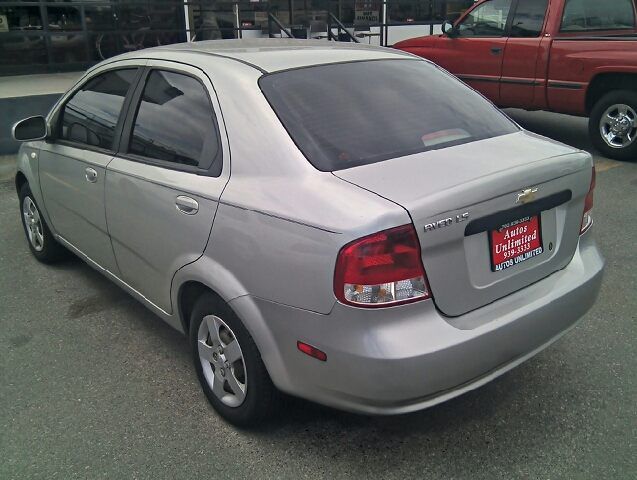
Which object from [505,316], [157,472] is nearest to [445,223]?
[505,316]

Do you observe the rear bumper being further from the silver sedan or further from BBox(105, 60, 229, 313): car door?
BBox(105, 60, 229, 313): car door

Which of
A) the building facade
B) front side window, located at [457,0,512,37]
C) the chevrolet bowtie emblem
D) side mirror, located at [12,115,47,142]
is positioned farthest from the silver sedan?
the building facade

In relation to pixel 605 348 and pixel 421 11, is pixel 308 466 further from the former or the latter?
pixel 421 11

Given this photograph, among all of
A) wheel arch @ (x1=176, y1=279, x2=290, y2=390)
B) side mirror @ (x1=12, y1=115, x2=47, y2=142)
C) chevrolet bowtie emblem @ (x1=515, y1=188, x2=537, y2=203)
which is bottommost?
wheel arch @ (x1=176, y1=279, x2=290, y2=390)

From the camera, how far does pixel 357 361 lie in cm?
226

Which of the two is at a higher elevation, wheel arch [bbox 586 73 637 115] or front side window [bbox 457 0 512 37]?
front side window [bbox 457 0 512 37]

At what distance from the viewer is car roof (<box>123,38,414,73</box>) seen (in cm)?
305

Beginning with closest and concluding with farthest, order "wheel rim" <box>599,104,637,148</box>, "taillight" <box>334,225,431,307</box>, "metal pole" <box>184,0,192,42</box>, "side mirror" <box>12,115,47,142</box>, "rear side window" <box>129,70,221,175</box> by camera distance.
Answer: "taillight" <box>334,225,431,307</box> < "rear side window" <box>129,70,221,175</box> < "side mirror" <box>12,115,47,142</box> < "wheel rim" <box>599,104,637,148</box> < "metal pole" <box>184,0,192,42</box>

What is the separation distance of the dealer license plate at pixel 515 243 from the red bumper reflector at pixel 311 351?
2.55 ft

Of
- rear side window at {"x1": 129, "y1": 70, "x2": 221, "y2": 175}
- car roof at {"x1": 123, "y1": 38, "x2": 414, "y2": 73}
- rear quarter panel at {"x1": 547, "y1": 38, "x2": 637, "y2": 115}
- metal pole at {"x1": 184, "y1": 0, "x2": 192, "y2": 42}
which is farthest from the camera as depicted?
metal pole at {"x1": 184, "y1": 0, "x2": 192, "y2": 42}

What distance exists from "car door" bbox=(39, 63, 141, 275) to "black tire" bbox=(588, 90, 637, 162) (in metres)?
5.96

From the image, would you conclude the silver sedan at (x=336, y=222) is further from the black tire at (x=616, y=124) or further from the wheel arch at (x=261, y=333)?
the black tire at (x=616, y=124)

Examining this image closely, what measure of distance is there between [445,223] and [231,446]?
1400 millimetres

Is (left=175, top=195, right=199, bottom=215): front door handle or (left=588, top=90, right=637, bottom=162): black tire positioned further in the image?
(left=588, top=90, right=637, bottom=162): black tire
